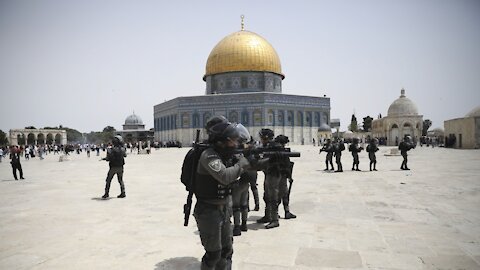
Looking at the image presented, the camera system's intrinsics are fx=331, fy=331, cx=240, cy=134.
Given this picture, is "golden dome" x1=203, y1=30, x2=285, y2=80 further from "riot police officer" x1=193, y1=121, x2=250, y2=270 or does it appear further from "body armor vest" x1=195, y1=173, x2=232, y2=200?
"body armor vest" x1=195, y1=173, x2=232, y2=200

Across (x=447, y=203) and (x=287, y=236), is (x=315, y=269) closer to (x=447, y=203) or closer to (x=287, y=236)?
(x=287, y=236)

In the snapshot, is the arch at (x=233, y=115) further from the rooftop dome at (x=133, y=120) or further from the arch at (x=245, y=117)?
the rooftop dome at (x=133, y=120)

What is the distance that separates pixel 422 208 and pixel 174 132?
146 feet

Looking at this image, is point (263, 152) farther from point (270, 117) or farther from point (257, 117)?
point (270, 117)

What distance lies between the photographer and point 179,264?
359cm

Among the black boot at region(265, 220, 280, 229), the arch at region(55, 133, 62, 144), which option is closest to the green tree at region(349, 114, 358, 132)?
the arch at region(55, 133, 62, 144)

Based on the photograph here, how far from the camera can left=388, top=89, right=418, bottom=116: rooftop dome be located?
4575 centimetres

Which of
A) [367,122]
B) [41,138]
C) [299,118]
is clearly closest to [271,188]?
[299,118]

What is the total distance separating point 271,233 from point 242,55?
43174 millimetres

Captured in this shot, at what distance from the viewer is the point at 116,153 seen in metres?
7.70

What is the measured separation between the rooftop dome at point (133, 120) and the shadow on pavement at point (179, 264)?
74.7 metres

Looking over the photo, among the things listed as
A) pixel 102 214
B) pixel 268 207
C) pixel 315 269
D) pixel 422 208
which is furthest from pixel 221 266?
pixel 422 208

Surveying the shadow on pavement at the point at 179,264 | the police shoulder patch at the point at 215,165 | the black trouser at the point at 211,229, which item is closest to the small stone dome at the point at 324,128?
the shadow on pavement at the point at 179,264

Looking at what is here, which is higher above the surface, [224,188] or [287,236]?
[224,188]
